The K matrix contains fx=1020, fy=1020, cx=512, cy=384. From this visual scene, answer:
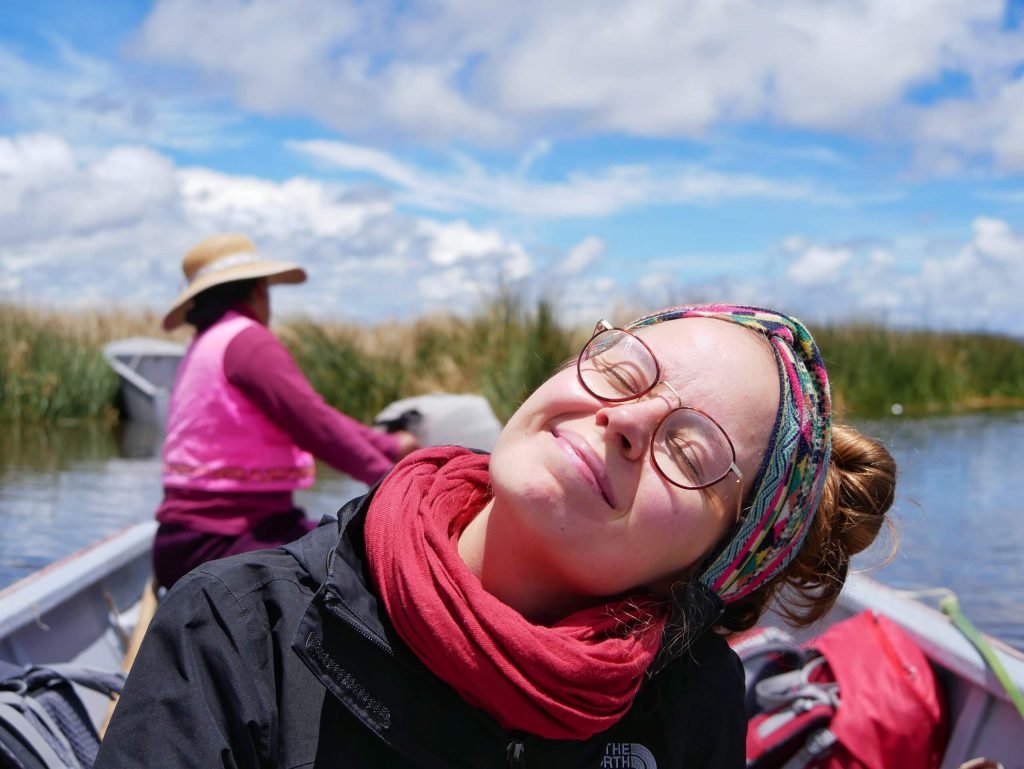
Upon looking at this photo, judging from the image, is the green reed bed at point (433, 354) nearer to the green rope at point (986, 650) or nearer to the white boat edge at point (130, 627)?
the white boat edge at point (130, 627)

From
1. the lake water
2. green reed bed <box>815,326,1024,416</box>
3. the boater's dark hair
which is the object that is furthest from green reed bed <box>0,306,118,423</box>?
the boater's dark hair

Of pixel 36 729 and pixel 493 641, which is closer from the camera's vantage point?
pixel 493 641

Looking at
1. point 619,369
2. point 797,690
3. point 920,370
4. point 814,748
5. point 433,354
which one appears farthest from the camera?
point 920,370

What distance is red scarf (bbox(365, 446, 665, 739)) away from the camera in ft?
4.39

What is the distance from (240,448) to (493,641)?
2.34 meters

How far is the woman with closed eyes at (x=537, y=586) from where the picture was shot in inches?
52.5

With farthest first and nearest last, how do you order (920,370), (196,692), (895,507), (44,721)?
(920,370), (44,721), (895,507), (196,692)

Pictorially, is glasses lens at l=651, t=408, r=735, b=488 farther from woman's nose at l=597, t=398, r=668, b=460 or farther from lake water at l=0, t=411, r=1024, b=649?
lake water at l=0, t=411, r=1024, b=649

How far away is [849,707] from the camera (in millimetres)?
2725

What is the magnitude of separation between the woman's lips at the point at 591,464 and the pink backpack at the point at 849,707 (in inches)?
59.1

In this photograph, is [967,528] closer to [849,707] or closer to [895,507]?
[849,707]

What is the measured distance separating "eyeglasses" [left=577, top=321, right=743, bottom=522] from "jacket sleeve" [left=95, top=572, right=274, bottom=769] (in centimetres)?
59

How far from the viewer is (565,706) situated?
1.36 metres

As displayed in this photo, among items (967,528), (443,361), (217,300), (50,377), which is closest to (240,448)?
(217,300)
